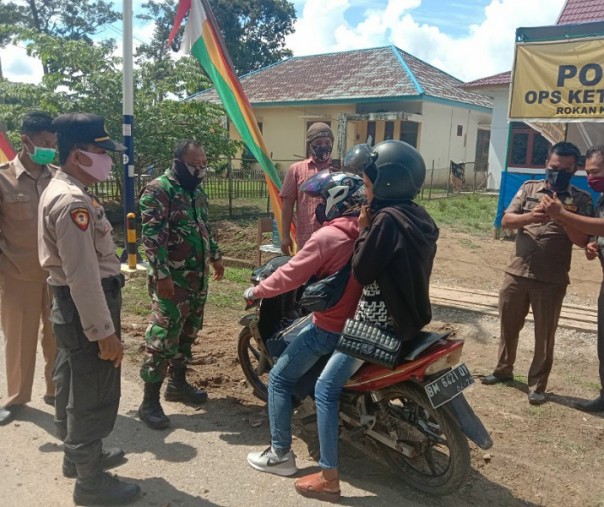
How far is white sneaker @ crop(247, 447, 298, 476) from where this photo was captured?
325cm

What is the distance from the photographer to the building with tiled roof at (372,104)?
2252cm

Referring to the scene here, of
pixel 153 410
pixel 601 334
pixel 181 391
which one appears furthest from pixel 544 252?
pixel 153 410

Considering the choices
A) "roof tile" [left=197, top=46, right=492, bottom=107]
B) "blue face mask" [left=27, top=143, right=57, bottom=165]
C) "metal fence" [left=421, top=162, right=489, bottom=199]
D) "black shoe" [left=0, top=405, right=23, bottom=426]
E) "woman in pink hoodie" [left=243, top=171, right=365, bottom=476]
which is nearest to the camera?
"woman in pink hoodie" [left=243, top=171, right=365, bottom=476]

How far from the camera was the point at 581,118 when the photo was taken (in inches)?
372

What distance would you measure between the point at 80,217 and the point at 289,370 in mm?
1413

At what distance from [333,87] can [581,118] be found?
16.0 meters

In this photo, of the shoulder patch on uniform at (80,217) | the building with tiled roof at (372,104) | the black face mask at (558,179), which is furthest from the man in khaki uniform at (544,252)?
the building with tiled roof at (372,104)

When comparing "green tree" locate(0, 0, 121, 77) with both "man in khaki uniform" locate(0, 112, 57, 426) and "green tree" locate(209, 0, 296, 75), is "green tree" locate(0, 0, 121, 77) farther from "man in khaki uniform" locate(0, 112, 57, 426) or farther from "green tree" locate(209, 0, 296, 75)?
"man in khaki uniform" locate(0, 112, 57, 426)

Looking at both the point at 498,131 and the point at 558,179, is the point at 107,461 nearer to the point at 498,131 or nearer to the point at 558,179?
the point at 558,179

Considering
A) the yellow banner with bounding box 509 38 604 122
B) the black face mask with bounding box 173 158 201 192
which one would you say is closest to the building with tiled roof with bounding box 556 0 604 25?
the yellow banner with bounding box 509 38 604 122

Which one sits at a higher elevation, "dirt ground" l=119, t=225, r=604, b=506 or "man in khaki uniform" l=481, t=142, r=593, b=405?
"man in khaki uniform" l=481, t=142, r=593, b=405

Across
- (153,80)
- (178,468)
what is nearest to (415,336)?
(178,468)

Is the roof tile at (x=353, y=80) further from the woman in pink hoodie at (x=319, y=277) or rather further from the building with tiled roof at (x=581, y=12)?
the woman in pink hoodie at (x=319, y=277)

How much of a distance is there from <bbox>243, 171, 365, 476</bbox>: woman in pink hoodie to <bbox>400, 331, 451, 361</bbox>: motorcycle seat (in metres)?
0.36
